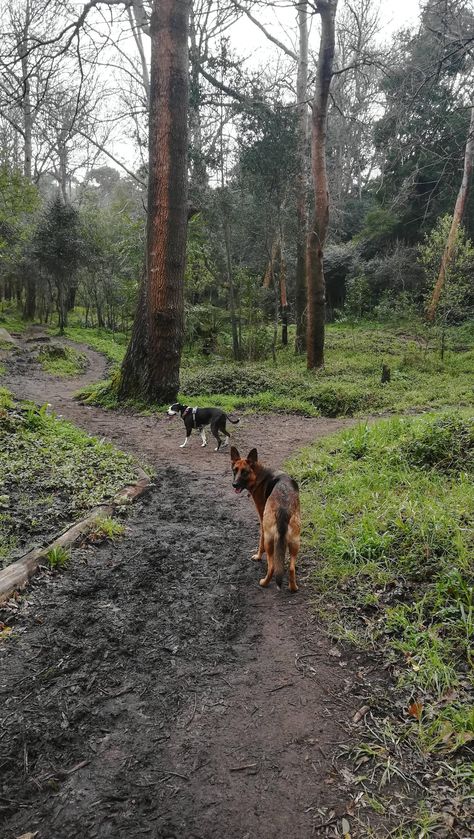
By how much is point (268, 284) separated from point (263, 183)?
867cm

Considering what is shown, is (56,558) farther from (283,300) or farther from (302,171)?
(283,300)

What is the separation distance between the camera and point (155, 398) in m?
10.1

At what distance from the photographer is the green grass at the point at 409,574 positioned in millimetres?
2305

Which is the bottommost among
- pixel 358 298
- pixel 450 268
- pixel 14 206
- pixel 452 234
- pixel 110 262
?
pixel 358 298

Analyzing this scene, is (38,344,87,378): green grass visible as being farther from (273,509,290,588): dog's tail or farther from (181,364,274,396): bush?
(273,509,290,588): dog's tail

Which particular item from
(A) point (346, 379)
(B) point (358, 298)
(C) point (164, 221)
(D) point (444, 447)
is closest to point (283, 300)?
(B) point (358, 298)

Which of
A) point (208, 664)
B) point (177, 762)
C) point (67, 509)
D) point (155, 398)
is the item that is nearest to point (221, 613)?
point (208, 664)

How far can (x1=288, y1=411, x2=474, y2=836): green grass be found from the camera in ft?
7.56

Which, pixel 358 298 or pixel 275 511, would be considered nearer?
pixel 275 511

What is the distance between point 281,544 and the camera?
3.48m

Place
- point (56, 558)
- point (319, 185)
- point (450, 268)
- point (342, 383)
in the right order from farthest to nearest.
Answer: point (450, 268) < point (319, 185) < point (342, 383) < point (56, 558)

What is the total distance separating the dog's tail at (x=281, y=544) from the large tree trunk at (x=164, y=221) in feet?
23.1

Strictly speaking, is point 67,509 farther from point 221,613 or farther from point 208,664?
point 208,664

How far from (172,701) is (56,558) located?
1816 millimetres
